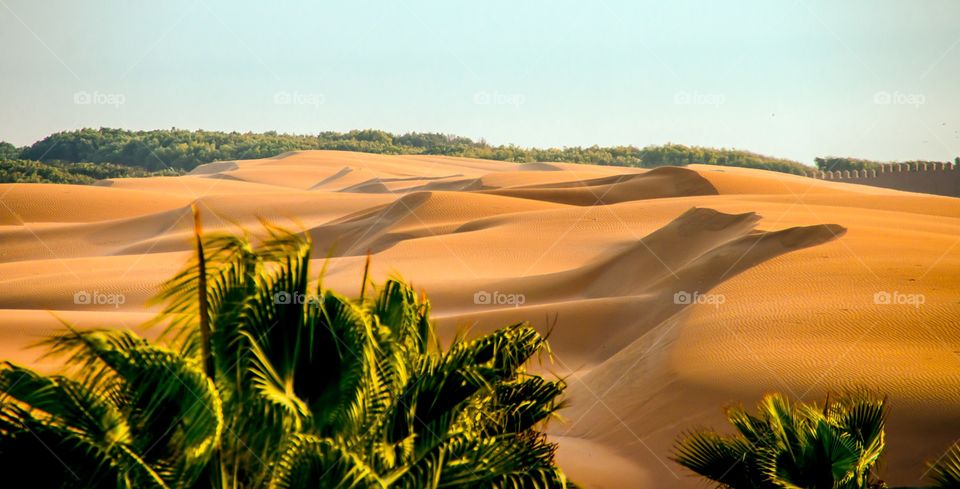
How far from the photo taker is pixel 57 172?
217 feet

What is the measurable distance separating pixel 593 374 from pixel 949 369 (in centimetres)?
568

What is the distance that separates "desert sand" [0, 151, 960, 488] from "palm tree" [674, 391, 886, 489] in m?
1.19

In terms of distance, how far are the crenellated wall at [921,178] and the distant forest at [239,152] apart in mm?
32269

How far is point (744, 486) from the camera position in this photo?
622 cm

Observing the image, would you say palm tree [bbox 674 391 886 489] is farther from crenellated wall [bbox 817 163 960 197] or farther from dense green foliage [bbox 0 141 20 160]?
dense green foliage [bbox 0 141 20 160]

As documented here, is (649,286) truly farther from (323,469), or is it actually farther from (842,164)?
(842,164)

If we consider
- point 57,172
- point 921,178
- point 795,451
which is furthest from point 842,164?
point 795,451

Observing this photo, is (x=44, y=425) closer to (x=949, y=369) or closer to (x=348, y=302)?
(x=348, y=302)

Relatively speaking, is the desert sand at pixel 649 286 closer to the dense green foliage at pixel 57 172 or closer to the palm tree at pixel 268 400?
the palm tree at pixel 268 400

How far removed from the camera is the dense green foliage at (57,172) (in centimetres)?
6069

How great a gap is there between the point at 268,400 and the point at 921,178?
157 ft

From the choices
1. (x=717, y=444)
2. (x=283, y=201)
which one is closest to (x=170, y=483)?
(x=717, y=444)

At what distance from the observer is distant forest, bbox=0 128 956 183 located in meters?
84.6

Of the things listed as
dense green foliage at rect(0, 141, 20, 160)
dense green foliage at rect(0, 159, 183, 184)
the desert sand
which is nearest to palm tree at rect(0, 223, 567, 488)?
the desert sand
